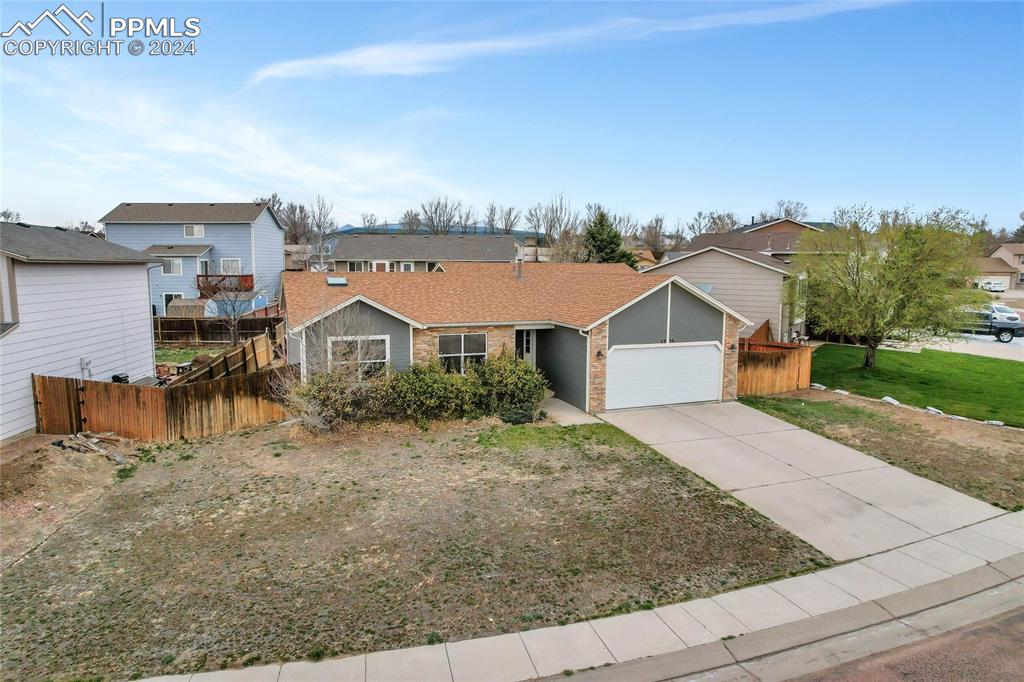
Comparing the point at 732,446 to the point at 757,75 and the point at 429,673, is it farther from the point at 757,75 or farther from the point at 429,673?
the point at 757,75

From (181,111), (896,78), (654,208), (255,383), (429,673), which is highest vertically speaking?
(654,208)

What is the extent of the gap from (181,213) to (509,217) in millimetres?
59809

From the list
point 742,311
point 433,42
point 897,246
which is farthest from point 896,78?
point 433,42

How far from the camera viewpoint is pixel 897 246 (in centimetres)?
2039

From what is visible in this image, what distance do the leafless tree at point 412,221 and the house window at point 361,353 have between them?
2927 inches

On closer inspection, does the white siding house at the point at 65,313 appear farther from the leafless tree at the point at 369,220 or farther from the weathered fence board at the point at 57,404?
the leafless tree at the point at 369,220

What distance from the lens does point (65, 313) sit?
Result: 1484cm

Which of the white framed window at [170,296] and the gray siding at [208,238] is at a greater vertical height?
the gray siding at [208,238]

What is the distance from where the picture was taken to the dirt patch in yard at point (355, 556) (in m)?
6.68

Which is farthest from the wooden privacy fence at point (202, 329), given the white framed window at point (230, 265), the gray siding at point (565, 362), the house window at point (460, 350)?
the gray siding at point (565, 362)

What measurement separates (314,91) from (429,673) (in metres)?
17.9

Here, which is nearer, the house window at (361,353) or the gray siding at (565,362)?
the house window at (361,353)

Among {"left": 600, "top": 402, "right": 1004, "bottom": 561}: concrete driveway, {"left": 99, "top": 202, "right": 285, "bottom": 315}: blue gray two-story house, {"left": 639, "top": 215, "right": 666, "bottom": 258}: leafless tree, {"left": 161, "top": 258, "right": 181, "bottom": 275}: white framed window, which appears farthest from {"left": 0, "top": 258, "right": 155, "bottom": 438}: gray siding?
{"left": 639, "top": 215, "right": 666, "bottom": 258}: leafless tree

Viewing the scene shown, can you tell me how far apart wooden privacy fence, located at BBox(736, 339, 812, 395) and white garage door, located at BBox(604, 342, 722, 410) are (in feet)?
4.93
